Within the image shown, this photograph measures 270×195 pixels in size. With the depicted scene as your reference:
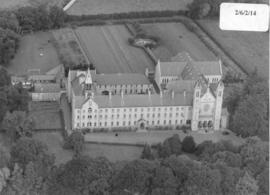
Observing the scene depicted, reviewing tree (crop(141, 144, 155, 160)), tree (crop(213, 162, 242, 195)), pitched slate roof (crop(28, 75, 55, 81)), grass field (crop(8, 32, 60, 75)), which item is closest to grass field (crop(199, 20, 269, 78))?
grass field (crop(8, 32, 60, 75))

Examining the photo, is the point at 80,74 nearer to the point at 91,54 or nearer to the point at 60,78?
the point at 60,78

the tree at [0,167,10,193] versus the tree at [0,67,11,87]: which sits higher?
the tree at [0,67,11,87]

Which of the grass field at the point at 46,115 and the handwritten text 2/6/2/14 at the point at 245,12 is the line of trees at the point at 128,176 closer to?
the grass field at the point at 46,115

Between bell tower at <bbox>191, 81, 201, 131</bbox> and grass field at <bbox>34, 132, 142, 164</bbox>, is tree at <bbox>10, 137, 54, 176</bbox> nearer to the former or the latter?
grass field at <bbox>34, 132, 142, 164</bbox>

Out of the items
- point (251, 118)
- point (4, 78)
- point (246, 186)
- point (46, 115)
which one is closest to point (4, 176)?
point (46, 115)

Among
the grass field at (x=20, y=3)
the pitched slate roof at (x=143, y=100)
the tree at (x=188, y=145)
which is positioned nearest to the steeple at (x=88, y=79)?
the pitched slate roof at (x=143, y=100)

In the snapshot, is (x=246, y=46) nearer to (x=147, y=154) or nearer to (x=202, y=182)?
(x=147, y=154)
